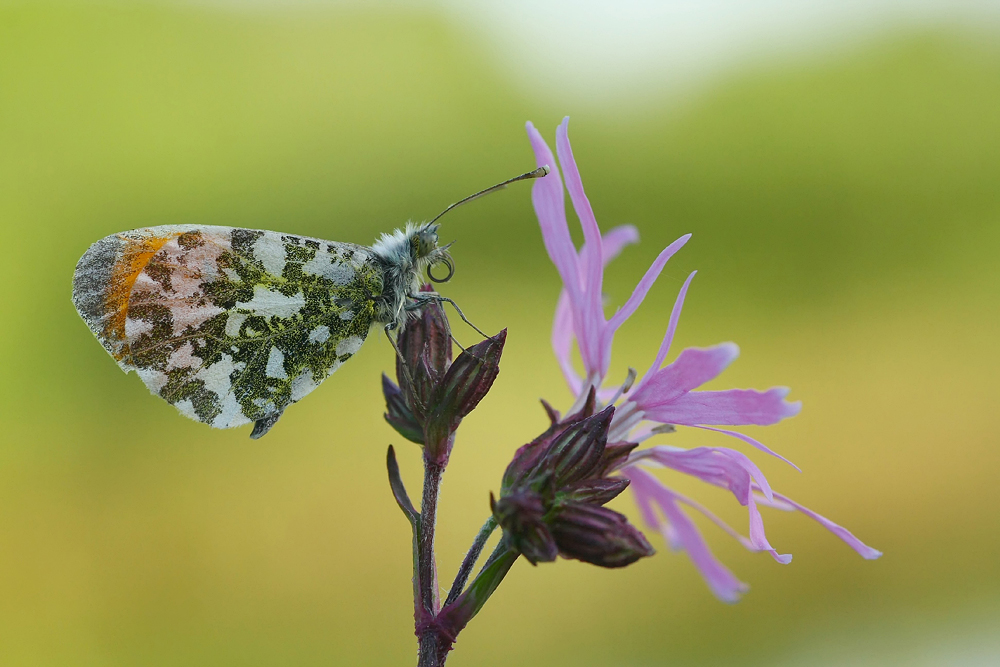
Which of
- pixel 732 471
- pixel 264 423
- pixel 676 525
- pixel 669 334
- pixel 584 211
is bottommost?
pixel 676 525

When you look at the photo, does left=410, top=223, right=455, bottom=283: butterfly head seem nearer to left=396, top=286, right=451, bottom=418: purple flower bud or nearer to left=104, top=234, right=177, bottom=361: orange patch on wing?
left=396, top=286, right=451, bottom=418: purple flower bud

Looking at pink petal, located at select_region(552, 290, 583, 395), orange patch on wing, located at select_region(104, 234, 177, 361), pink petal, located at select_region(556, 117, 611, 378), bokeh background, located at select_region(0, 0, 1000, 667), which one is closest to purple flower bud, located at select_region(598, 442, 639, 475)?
pink petal, located at select_region(556, 117, 611, 378)

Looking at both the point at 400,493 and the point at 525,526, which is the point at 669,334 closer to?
the point at 525,526

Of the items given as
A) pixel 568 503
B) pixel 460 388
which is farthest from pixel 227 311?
pixel 568 503

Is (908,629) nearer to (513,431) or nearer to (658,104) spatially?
(513,431)

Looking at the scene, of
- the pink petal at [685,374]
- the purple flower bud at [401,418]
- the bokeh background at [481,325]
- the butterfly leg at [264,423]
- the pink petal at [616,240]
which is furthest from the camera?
the bokeh background at [481,325]

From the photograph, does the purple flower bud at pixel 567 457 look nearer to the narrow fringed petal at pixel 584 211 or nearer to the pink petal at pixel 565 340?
the narrow fringed petal at pixel 584 211

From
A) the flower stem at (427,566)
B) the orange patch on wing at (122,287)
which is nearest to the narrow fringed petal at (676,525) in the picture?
the flower stem at (427,566)
